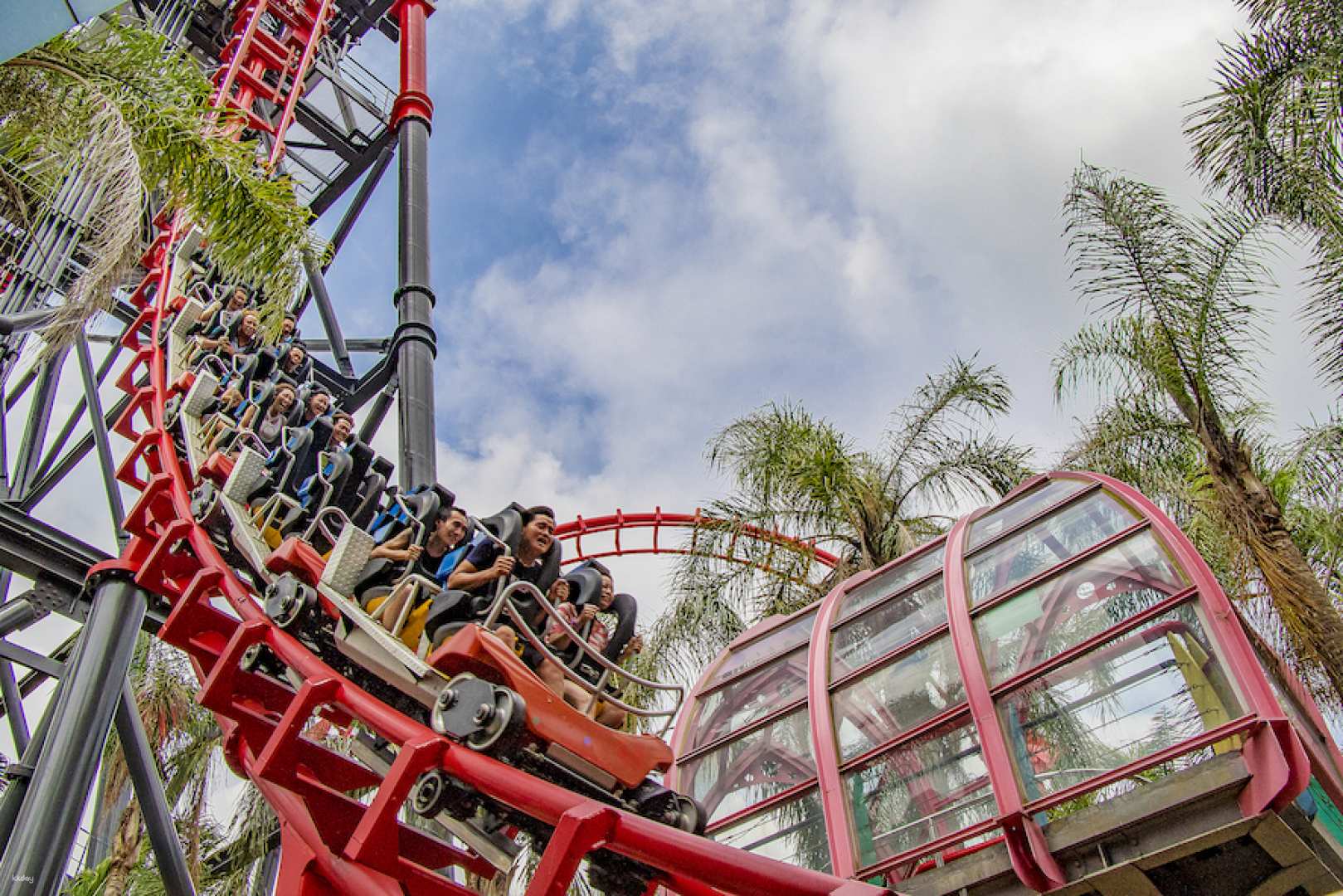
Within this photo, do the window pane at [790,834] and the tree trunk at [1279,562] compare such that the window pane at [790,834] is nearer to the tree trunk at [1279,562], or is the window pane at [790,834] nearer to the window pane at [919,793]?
the window pane at [919,793]

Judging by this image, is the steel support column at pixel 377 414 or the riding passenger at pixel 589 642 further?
the steel support column at pixel 377 414

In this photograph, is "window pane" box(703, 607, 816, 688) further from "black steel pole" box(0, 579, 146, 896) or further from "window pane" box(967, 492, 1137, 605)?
"black steel pole" box(0, 579, 146, 896)

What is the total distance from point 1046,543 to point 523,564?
3090 mm

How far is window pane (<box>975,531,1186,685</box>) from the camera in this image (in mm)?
6176

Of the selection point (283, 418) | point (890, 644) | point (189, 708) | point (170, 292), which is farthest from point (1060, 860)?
point (189, 708)

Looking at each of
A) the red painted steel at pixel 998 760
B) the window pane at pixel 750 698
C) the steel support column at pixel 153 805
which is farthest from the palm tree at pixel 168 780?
the red painted steel at pixel 998 760

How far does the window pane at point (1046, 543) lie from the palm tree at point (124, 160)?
15.9 ft

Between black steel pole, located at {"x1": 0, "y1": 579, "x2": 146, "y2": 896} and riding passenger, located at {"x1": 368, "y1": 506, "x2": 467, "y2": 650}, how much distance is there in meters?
1.92

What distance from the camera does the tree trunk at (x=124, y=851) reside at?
1141 cm

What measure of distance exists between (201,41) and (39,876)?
13.4 meters

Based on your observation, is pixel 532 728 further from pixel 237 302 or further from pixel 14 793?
pixel 237 302

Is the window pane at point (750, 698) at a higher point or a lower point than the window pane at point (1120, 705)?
higher

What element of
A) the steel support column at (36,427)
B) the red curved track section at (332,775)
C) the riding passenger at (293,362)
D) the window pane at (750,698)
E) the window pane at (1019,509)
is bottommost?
the red curved track section at (332,775)

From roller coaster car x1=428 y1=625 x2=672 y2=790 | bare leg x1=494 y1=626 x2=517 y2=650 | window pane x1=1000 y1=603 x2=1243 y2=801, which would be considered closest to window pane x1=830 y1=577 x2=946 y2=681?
window pane x1=1000 y1=603 x2=1243 y2=801
